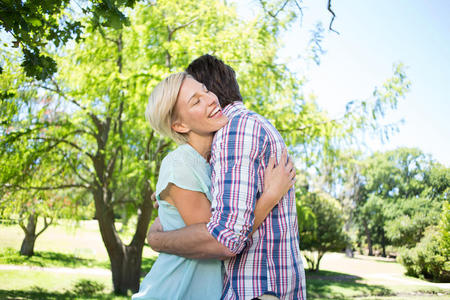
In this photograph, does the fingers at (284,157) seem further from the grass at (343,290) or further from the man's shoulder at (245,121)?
the grass at (343,290)

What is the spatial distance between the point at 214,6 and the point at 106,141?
4723 mm

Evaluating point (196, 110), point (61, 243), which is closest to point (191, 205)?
point (196, 110)

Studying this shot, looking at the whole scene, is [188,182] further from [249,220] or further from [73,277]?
[73,277]

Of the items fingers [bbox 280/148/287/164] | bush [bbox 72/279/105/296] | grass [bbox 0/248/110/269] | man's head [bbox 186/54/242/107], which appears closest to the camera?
fingers [bbox 280/148/287/164]

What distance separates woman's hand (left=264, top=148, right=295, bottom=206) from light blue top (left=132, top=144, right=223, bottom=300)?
244 mm

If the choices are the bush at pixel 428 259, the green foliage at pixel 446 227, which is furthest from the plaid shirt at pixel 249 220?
the bush at pixel 428 259

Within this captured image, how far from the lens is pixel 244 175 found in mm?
1433

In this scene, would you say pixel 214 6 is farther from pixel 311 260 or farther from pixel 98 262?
pixel 311 260

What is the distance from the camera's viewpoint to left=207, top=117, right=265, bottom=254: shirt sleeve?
1399 mm

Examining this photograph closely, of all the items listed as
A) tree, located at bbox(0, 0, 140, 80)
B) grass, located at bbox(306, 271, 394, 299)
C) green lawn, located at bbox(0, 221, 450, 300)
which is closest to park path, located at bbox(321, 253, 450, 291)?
green lawn, located at bbox(0, 221, 450, 300)

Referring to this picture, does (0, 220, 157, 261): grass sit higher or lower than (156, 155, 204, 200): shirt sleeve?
lower

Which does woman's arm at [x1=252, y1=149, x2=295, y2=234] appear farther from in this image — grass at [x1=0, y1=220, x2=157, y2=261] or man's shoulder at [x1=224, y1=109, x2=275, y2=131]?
grass at [x1=0, y1=220, x2=157, y2=261]

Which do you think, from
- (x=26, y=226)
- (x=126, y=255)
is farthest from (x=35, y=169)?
(x=26, y=226)

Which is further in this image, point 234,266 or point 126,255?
point 126,255
